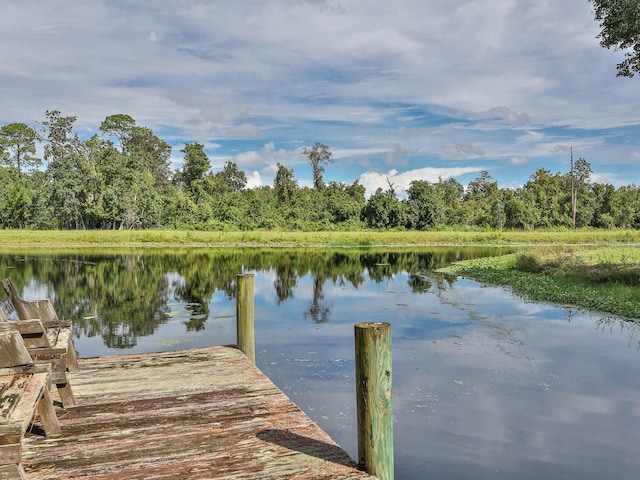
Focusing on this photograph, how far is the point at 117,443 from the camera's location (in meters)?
4.42

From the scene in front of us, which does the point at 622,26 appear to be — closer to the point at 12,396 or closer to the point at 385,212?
the point at 12,396

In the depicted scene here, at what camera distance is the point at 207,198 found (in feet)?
193

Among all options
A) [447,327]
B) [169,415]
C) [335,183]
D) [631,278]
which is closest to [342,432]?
[169,415]

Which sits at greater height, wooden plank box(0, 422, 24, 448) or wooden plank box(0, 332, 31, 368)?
wooden plank box(0, 332, 31, 368)

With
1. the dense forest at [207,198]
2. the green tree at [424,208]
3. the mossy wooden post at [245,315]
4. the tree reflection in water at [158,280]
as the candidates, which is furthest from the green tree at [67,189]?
the mossy wooden post at [245,315]

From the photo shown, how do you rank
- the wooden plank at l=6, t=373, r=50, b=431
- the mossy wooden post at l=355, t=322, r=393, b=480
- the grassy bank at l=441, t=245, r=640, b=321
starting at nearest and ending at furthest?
the wooden plank at l=6, t=373, r=50, b=431, the mossy wooden post at l=355, t=322, r=393, b=480, the grassy bank at l=441, t=245, r=640, b=321

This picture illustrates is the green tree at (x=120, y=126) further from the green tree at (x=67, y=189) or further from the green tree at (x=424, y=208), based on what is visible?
the green tree at (x=424, y=208)

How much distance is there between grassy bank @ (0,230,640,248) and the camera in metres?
46.2

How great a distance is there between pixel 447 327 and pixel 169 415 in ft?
30.2

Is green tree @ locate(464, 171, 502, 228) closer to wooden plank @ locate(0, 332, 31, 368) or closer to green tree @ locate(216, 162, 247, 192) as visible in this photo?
green tree @ locate(216, 162, 247, 192)

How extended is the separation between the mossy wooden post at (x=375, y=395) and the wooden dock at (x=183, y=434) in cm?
15

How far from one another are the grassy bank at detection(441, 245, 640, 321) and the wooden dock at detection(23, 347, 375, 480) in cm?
1165

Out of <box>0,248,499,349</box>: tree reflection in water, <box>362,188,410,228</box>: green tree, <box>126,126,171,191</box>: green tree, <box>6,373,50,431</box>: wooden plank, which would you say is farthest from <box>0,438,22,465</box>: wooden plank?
<box>126,126,171,191</box>: green tree

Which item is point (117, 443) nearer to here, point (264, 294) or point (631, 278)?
point (264, 294)
